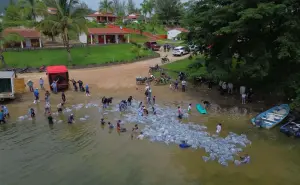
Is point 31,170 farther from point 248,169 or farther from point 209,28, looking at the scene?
point 209,28

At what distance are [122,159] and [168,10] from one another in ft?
322

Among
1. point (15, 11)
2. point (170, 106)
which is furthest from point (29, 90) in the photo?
point (15, 11)

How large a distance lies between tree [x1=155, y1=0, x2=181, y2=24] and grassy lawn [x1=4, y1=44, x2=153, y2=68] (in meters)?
56.2

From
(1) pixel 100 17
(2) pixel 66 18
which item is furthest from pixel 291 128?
(1) pixel 100 17

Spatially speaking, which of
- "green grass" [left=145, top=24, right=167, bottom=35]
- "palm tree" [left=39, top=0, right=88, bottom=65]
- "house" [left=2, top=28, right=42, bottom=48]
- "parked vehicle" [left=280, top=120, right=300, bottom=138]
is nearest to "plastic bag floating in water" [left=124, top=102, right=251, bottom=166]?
"parked vehicle" [left=280, top=120, right=300, bottom=138]

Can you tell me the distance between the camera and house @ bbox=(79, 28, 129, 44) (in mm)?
65062

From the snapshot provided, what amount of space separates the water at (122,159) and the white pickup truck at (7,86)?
6586mm

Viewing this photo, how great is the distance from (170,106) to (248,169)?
12308 mm

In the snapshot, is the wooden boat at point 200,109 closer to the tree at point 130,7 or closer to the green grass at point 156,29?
the green grass at point 156,29

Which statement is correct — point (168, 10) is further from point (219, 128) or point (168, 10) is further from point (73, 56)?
point (219, 128)

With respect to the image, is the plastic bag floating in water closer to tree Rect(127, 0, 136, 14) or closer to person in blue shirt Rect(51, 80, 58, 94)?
person in blue shirt Rect(51, 80, 58, 94)

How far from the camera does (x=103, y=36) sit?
67.1 metres

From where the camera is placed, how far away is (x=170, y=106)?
90.8ft

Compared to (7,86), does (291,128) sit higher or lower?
lower
